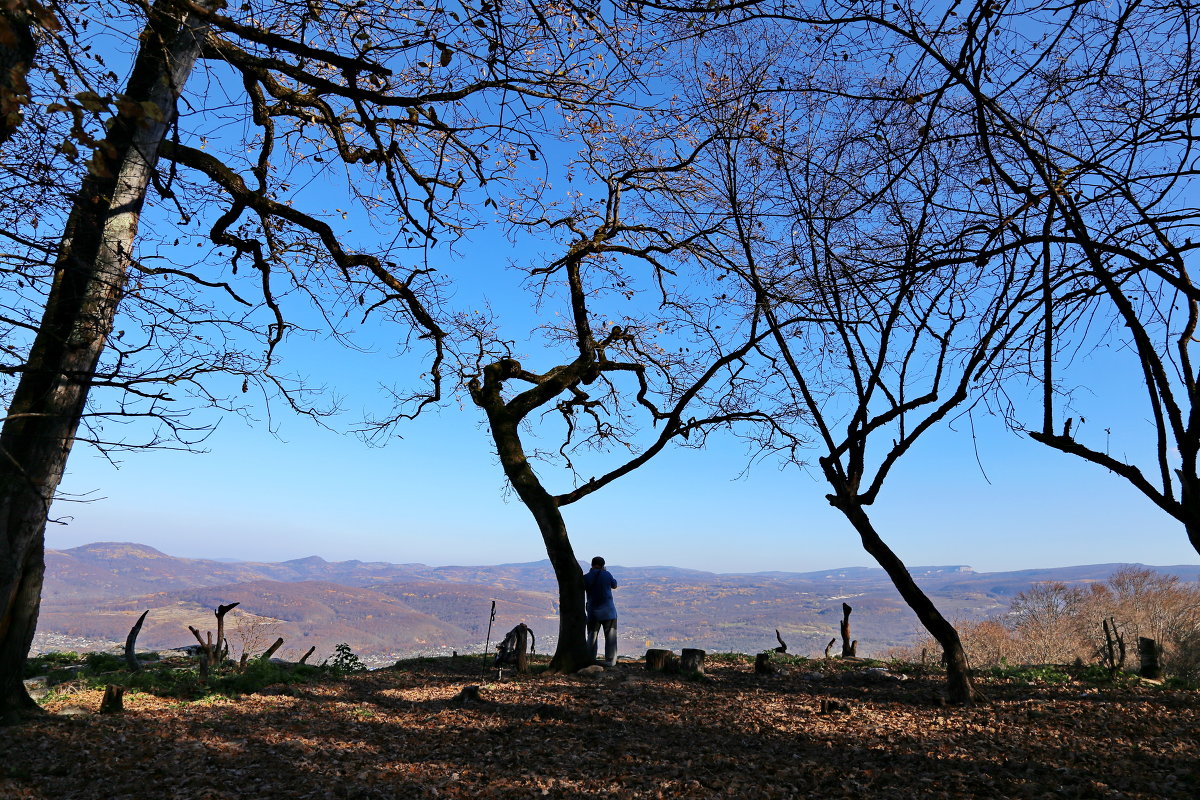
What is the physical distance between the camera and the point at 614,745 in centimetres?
720

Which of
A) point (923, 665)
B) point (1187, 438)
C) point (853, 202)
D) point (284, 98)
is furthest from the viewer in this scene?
point (923, 665)

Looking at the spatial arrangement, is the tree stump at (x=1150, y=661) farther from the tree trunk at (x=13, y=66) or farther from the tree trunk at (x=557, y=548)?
the tree trunk at (x=13, y=66)

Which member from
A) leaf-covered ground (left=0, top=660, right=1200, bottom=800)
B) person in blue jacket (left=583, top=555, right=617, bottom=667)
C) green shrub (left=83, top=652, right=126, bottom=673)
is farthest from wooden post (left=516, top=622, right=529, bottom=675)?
green shrub (left=83, top=652, right=126, bottom=673)

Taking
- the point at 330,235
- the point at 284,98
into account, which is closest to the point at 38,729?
the point at 330,235

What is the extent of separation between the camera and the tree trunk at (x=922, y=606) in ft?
29.7

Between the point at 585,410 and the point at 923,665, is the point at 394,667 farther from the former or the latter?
the point at 923,665

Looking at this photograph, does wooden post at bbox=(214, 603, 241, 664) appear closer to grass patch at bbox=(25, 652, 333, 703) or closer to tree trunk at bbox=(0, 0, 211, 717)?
grass patch at bbox=(25, 652, 333, 703)

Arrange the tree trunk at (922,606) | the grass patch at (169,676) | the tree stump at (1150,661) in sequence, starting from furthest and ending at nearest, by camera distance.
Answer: the tree stump at (1150,661) → the grass patch at (169,676) → the tree trunk at (922,606)

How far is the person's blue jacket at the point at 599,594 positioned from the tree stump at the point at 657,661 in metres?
0.98

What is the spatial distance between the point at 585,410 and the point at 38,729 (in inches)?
376

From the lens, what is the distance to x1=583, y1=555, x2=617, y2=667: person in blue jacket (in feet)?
40.5

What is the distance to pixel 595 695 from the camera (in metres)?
9.64

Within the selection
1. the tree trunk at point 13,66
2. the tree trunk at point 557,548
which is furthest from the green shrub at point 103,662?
the tree trunk at point 13,66

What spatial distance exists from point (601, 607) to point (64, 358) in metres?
8.88
